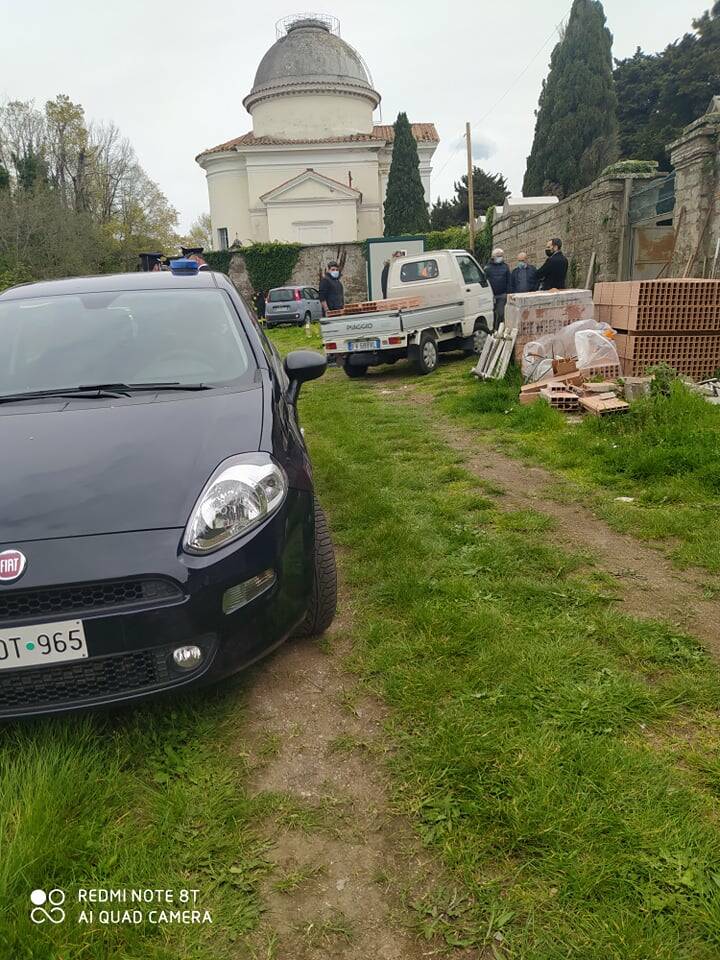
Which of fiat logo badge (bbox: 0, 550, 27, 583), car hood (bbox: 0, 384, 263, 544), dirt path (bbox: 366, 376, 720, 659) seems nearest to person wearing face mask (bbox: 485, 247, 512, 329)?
dirt path (bbox: 366, 376, 720, 659)

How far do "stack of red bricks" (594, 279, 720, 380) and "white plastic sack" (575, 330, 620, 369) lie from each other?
19 centimetres

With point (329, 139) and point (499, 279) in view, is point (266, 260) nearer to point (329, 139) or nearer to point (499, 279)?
point (329, 139)

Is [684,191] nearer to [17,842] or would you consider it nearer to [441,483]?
[441,483]

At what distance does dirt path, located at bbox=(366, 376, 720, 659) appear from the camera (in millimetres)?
3271

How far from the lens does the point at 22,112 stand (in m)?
42.9

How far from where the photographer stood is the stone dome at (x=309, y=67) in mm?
38688

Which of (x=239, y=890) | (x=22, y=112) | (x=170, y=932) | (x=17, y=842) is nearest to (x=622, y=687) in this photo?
(x=239, y=890)

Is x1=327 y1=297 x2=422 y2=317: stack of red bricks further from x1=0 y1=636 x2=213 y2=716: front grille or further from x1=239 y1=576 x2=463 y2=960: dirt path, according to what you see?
x1=0 y1=636 x2=213 y2=716: front grille

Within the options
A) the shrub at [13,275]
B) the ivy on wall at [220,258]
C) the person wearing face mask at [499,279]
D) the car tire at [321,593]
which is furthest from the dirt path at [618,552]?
the ivy on wall at [220,258]

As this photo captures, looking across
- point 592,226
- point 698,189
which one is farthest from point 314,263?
point 698,189

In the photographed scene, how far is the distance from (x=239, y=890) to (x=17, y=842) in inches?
25.8

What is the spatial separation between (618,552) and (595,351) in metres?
4.22

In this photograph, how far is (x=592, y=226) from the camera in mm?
13039

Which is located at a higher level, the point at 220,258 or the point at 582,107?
the point at 582,107
